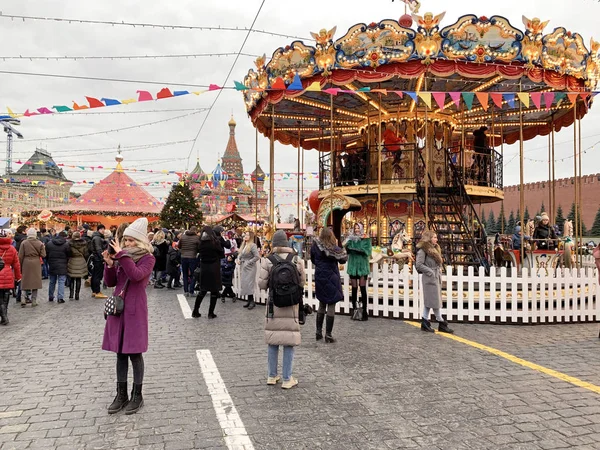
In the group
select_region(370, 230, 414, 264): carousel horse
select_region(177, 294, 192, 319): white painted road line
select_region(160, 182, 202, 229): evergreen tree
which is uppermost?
select_region(160, 182, 202, 229): evergreen tree

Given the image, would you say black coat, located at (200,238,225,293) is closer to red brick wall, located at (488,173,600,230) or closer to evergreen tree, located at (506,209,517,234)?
red brick wall, located at (488,173,600,230)

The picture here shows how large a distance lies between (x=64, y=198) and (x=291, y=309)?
93541mm

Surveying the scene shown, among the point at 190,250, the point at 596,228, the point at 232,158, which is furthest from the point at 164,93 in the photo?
the point at 232,158

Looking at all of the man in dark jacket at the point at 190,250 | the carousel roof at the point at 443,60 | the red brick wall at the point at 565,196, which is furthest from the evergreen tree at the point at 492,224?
the man in dark jacket at the point at 190,250

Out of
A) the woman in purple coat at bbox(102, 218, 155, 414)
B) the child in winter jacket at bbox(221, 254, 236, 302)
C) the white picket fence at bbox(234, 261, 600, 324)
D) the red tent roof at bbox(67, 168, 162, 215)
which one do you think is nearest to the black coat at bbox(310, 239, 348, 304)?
the white picket fence at bbox(234, 261, 600, 324)

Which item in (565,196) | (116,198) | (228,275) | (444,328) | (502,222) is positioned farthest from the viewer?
(565,196)

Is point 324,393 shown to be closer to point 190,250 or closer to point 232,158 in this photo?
point 190,250

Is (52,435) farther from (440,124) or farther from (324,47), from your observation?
(440,124)

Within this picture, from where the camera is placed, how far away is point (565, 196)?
3816 centimetres

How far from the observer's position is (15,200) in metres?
61.8

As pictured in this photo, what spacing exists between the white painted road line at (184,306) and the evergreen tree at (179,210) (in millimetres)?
30811

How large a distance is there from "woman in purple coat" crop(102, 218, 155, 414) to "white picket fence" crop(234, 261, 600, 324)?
526 cm

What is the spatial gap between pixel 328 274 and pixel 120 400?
10.8 feet

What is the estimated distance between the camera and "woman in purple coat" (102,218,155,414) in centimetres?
378
